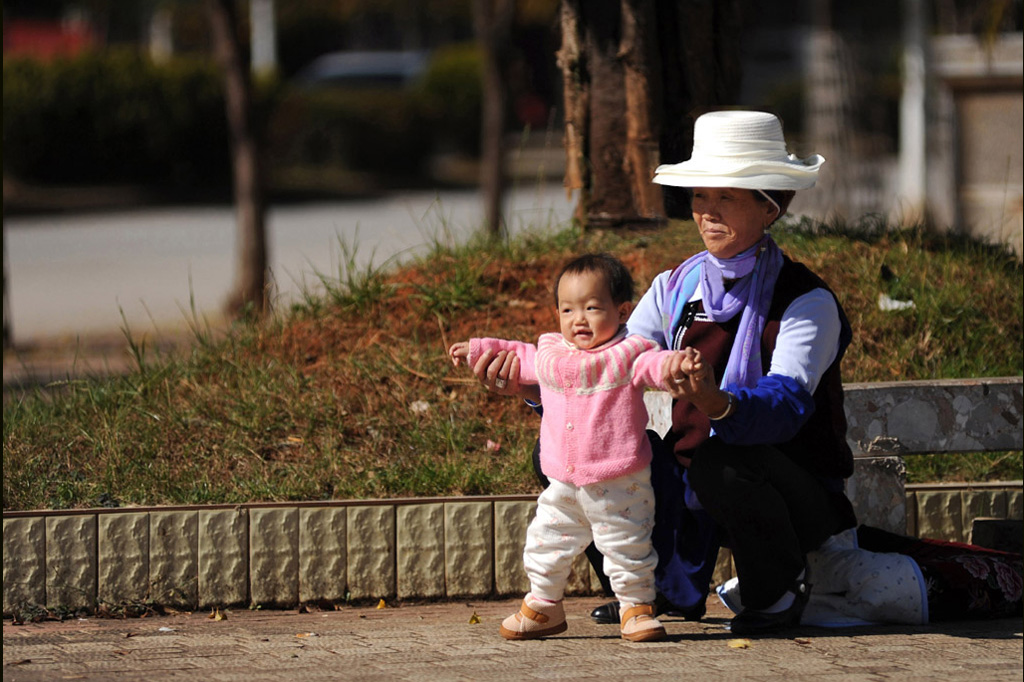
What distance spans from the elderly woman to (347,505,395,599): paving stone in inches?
31.6

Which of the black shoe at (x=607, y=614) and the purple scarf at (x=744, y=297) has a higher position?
the purple scarf at (x=744, y=297)

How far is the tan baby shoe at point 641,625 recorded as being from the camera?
3645mm

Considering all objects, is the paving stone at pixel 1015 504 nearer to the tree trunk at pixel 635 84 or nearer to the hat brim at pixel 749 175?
the hat brim at pixel 749 175

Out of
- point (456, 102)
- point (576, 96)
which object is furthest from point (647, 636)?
point (456, 102)

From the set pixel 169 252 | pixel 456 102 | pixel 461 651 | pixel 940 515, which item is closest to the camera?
pixel 461 651

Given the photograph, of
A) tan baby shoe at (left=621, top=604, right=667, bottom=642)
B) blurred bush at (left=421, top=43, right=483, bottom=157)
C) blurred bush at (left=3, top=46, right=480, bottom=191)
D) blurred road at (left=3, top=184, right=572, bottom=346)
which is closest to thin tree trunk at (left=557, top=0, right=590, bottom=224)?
blurred road at (left=3, top=184, right=572, bottom=346)

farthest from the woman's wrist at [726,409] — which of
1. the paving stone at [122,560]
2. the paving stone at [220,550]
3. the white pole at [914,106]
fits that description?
the white pole at [914,106]

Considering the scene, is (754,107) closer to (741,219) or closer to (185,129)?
(741,219)

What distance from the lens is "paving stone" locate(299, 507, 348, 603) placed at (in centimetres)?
432

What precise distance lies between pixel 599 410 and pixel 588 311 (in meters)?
0.26

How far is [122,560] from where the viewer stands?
14.0 feet

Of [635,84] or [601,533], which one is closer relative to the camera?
[601,533]

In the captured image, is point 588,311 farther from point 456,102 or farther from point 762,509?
point 456,102

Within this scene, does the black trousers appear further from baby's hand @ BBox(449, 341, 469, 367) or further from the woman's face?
baby's hand @ BBox(449, 341, 469, 367)
